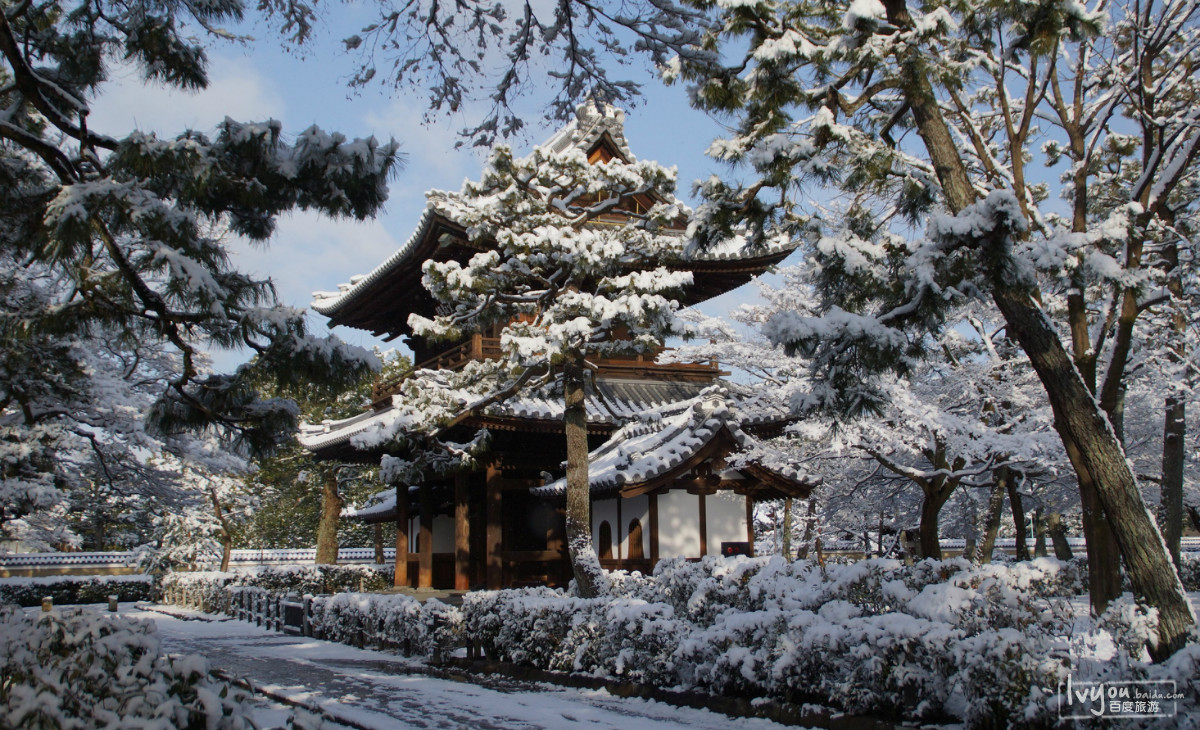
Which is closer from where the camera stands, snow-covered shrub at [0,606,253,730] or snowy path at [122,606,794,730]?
snow-covered shrub at [0,606,253,730]

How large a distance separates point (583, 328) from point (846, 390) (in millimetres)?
4051

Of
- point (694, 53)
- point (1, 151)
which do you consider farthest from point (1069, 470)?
point (1, 151)

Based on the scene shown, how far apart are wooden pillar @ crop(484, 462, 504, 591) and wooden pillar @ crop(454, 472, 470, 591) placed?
2.49 feet

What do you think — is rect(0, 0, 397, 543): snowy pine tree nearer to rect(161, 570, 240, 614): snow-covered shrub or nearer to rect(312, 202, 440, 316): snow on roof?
rect(312, 202, 440, 316): snow on roof

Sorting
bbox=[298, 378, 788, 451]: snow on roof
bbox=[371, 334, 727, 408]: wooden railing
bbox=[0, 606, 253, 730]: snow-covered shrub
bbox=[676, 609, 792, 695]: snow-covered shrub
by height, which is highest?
bbox=[371, 334, 727, 408]: wooden railing

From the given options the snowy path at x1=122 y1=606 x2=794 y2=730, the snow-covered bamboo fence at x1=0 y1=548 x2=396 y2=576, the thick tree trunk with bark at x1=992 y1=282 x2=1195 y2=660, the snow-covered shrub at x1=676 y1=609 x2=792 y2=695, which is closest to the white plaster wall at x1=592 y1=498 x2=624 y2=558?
the snowy path at x1=122 y1=606 x2=794 y2=730

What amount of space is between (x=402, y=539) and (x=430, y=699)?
12.5 metres

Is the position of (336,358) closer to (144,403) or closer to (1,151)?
(1,151)

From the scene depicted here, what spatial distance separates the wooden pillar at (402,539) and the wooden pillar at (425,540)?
56 cm

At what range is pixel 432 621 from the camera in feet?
36.5

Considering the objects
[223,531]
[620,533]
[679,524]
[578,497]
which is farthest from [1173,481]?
[223,531]

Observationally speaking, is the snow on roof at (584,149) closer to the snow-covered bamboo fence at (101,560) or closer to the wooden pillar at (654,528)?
the wooden pillar at (654,528)

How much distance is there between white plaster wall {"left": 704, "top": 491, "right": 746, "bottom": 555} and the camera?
1528cm

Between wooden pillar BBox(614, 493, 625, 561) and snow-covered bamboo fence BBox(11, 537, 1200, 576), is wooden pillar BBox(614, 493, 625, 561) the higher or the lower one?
the higher one
